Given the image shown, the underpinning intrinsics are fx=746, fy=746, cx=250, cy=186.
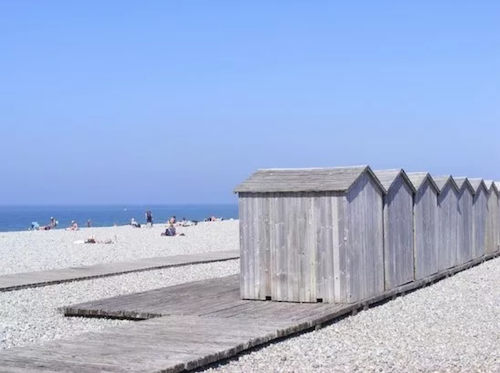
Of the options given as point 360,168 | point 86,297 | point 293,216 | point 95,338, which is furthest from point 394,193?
point 95,338

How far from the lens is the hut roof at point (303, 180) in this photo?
11.0m

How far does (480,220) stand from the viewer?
19.2 metres

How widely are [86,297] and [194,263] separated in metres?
6.32

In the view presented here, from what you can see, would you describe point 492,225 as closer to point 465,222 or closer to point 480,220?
point 480,220

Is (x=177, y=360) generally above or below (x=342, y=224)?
below

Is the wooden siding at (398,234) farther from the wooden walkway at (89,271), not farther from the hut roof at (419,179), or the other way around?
the wooden walkway at (89,271)

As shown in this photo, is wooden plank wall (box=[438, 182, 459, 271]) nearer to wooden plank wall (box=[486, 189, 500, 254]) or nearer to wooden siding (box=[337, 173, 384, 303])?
wooden plank wall (box=[486, 189, 500, 254])

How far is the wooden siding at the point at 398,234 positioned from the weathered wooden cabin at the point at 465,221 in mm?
3802

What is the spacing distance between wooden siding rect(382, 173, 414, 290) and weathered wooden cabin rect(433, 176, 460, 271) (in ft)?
7.38

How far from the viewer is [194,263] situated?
63.3 ft

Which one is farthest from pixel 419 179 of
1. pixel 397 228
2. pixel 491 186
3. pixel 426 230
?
pixel 491 186

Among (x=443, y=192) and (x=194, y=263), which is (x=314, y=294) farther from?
(x=194, y=263)

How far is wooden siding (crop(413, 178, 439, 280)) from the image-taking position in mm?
14211

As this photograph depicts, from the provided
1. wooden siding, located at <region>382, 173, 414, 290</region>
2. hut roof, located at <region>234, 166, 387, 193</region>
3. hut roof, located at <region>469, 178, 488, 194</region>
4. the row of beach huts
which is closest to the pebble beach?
wooden siding, located at <region>382, 173, 414, 290</region>
